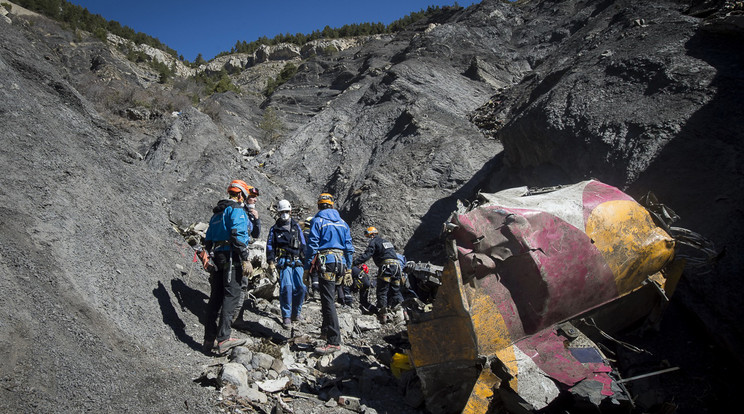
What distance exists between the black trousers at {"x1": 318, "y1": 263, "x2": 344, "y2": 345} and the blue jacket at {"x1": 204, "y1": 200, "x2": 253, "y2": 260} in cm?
102

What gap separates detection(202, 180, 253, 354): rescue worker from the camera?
428 cm

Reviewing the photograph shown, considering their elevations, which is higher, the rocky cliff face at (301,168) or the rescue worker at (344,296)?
the rocky cliff face at (301,168)

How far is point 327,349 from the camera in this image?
15.3ft

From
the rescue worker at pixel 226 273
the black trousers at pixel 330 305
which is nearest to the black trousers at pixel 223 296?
the rescue worker at pixel 226 273

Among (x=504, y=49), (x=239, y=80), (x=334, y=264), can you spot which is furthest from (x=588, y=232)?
(x=239, y=80)

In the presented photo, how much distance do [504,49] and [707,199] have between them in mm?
20660

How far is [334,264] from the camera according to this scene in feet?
16.5

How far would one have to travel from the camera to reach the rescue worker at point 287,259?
220 inches

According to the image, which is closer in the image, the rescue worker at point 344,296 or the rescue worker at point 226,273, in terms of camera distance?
the rescue worker at point 226,273

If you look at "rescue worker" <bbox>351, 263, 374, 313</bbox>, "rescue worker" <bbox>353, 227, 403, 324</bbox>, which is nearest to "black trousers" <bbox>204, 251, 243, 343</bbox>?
"rescue worker" <bbox>353, 227, 403, 324</bbox>

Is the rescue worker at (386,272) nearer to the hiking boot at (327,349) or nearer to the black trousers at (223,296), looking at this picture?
the hiking boot at (327,349)

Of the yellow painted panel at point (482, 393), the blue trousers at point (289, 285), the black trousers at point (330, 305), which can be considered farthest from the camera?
the blue trousers at point (289, 285)

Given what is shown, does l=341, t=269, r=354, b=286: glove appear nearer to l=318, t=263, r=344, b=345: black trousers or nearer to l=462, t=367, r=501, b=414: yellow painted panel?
l=318, t=263, r=344, b=345: black trousers

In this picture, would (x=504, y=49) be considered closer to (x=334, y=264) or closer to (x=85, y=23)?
(x=334, y=264)
